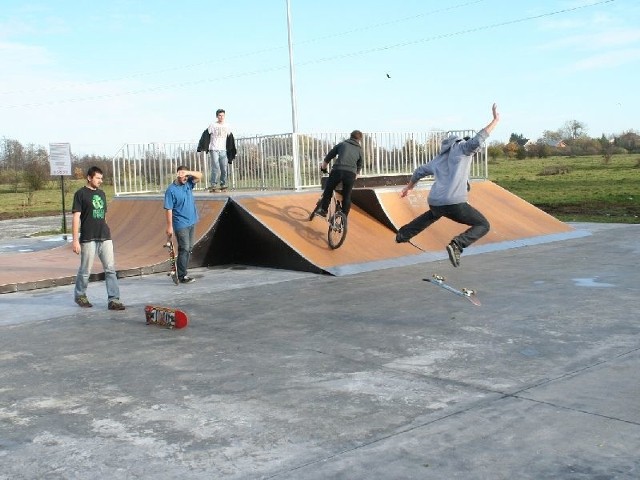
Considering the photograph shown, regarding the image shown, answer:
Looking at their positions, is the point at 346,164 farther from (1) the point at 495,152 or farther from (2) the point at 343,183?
(1) the point at 495,152

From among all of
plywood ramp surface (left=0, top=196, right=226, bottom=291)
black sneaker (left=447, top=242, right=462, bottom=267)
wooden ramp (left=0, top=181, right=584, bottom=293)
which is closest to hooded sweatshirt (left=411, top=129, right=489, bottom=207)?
Result: black sneaker (left=447, top=242, right=462, bottom=267)

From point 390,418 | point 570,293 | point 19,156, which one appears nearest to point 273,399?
point 390,418

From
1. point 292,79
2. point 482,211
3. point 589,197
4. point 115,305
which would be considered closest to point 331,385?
point 115,305

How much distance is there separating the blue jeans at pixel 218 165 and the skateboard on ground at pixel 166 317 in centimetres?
833

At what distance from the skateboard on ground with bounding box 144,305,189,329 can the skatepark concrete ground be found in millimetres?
90

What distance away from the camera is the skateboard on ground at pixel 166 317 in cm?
784

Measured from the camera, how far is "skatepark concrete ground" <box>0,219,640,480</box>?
13.6 feet

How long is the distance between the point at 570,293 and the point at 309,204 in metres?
6.30

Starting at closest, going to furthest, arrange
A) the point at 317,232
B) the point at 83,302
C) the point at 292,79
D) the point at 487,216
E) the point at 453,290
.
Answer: the point at 453,290
the point at 83,302
the point at 317,232
the point at 487,216
the point at 292,79

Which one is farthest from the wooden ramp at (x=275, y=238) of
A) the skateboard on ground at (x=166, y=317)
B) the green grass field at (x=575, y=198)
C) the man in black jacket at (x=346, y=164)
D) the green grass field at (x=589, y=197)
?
the green grass field at (x=575, y=198)

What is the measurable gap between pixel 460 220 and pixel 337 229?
4.26 m

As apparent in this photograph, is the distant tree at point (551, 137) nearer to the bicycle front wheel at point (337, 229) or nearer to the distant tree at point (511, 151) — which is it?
the distant tree at point (511, 151)

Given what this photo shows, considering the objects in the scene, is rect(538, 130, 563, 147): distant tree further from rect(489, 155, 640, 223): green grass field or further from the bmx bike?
the bmx bike

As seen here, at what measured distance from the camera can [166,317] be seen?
794 cm
